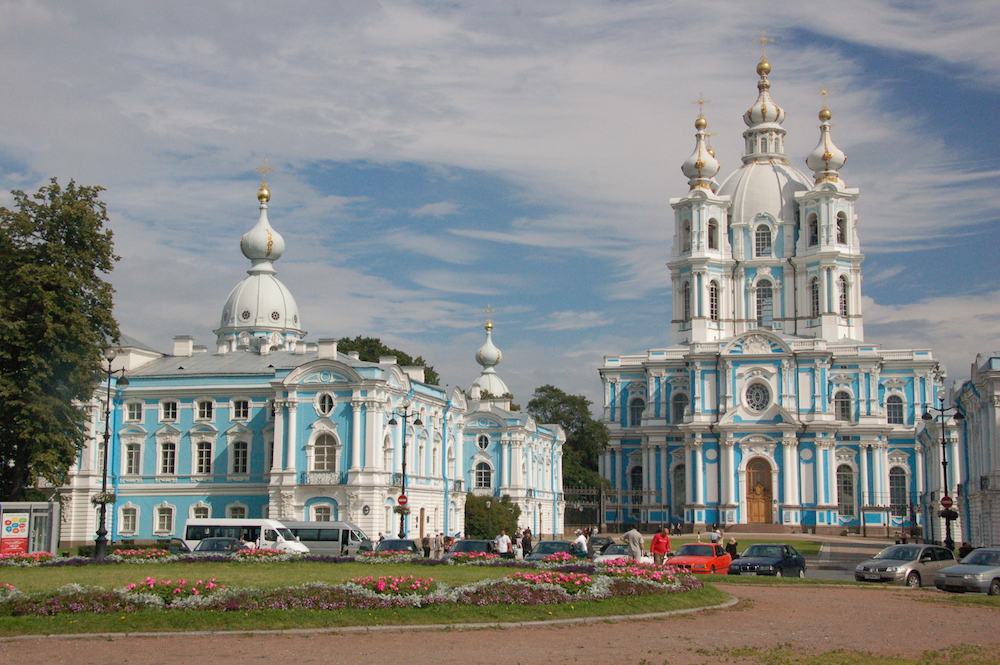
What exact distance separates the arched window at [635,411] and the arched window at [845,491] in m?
14.5

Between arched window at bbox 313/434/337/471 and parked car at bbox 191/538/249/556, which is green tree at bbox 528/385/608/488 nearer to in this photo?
arched window at bbox 313/434/337/471

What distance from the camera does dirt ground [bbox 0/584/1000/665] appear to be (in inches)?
621

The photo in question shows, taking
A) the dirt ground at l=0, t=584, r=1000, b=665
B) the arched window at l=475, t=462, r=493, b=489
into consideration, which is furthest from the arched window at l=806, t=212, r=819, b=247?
the dirt ground at l=0, t=584, r=1000, b=665

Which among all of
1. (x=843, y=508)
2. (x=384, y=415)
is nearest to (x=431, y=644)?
(x=384, y=415)

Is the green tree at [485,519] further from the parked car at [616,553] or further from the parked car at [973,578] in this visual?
the parked car at [973,578]

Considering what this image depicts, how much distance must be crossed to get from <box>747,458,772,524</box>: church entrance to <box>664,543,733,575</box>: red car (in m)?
41.6

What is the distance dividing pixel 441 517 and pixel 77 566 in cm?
2814

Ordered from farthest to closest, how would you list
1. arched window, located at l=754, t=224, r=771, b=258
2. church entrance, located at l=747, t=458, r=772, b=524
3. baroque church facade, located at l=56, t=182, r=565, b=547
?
arched window, located at l=754, t=224, r=771, b=258
church entrance, located at l=747, t=458, r=772, b=524
baroque church facade, located at l=56, t=182, r=565, b=547

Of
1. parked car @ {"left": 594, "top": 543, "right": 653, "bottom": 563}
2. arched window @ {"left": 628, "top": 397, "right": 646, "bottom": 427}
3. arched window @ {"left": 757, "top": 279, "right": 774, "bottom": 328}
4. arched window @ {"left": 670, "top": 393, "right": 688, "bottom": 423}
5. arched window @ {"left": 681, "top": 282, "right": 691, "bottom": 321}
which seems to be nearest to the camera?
parked car @ {"left": 594, "top": 543, "right": 653, "bottom": 563}

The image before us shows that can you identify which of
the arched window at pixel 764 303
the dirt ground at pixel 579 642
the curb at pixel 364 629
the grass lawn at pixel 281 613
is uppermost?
the arched window at pixel 764 303

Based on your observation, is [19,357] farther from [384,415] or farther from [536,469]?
[536,469]

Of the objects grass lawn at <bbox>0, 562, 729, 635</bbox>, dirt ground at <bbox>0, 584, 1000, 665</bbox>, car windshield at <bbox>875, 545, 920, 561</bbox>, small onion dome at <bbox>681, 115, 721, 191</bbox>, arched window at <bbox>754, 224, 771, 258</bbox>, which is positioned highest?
small onion dome at <bbox>681, 115, 721, 191</bbox>

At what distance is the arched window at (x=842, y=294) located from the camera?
8071 centimetres

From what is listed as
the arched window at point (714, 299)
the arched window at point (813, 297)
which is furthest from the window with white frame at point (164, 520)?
the arched window at point (813, 297)
